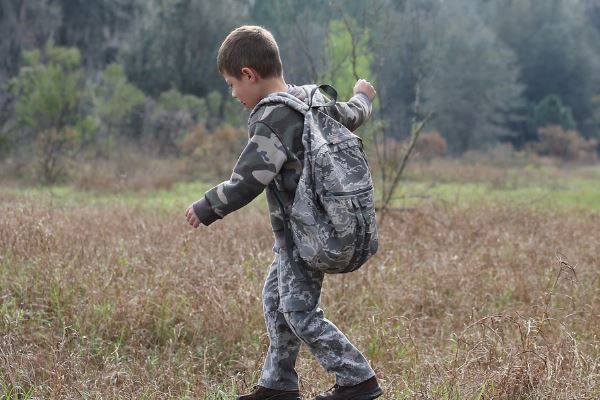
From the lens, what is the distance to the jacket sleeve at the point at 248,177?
2791mm

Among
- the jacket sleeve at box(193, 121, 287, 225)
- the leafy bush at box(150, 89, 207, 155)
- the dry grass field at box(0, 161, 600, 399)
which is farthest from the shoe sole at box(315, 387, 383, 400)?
the leafy bush at box(150, 89, 207, 155)

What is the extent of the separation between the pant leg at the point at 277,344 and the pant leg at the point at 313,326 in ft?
0.43

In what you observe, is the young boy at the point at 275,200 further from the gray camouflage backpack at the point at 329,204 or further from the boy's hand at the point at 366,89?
the boy's hand at the point at 366,89

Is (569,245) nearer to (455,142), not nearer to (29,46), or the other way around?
(29,46)

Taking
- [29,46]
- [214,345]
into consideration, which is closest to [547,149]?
[29,46]

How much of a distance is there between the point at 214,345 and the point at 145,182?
35.7 ft

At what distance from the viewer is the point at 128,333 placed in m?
4.20

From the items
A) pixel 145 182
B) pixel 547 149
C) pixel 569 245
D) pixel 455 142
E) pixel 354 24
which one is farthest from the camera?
pixel 455 142

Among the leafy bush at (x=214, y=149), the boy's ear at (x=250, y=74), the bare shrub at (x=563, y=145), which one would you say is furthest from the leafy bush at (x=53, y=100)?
the bare shrub at (x=563, y=145)

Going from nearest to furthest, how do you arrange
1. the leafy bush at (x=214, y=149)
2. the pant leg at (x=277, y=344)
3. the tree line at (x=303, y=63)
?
the pant leg at (x=277, y=344) < the tree line at (x=303, y=63) < the leafy bush at (x=214, y=149)

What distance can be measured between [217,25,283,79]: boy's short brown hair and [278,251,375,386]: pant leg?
717 millimetres

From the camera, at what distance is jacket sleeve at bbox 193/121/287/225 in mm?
2791

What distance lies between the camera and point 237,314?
4348 mm

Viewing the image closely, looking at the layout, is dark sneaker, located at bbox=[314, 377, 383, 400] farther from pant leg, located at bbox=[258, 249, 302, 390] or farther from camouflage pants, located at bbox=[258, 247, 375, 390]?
pant leg, located at bbox=[258, 249, 302, 390]
